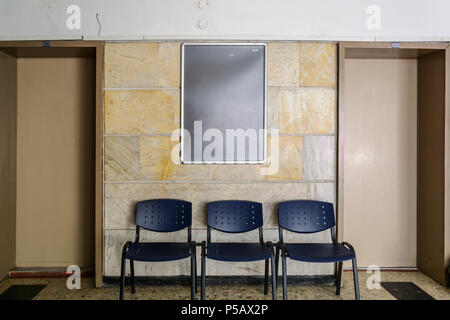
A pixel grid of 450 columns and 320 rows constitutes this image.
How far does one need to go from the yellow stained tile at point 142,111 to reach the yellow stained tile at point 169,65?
8 cm

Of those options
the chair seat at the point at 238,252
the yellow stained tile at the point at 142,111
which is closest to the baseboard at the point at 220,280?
the chair seat at the point at 238,252

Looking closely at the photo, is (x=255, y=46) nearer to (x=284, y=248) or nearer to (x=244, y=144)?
(x=244, y=144)

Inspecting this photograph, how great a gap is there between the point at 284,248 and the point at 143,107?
6.09 feet

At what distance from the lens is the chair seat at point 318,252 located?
262cm

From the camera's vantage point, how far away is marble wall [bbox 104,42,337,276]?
3145 mm

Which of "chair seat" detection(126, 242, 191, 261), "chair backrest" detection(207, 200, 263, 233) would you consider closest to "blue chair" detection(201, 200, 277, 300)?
"chair backrest" detection(207, 200, 263, 233)

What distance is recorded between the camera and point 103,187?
10.4 ft

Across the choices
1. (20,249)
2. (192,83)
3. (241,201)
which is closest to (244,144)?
(241,201)

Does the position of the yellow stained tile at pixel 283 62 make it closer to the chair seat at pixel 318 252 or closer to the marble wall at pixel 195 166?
the marble wall at pixel 195 166

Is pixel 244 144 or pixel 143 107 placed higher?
pixel 143 107

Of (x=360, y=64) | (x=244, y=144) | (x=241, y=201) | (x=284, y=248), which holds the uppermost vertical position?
(x=360, y=64)
